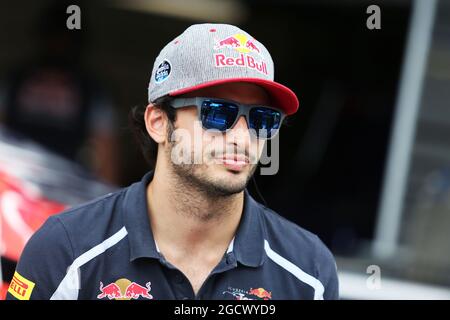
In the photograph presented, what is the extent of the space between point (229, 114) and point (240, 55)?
0.19 m

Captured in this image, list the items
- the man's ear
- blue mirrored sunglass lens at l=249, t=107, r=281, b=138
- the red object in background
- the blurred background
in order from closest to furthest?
1. blue mirrored sunglass lens at l=249, t=107, r=281, b=138
2. the man's ear
3. the red object in background
4. the blurred background

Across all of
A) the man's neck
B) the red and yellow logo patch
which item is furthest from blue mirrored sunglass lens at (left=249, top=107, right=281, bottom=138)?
the red and yellow logo patch

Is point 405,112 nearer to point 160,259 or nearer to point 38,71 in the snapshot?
point 38,71

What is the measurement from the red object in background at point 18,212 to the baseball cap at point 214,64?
1366 mm

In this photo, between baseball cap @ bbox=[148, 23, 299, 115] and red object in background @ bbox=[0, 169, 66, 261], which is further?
red object in background @ bbox=[0, 169, 66, 261]

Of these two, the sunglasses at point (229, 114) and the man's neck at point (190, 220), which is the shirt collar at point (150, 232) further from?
the sunglasses at point (229, 114)

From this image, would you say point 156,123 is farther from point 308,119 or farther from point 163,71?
point 308,119

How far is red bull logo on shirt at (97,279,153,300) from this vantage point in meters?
2.40

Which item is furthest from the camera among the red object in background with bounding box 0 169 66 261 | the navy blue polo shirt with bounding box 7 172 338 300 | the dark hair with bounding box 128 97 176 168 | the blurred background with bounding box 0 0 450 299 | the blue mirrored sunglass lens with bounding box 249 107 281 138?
the blurred background with bounding box 0 0 450 299

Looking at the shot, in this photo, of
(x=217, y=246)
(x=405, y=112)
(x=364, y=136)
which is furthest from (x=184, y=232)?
(x=364, y=136)

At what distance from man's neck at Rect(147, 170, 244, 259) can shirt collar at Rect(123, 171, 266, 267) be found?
5 cm

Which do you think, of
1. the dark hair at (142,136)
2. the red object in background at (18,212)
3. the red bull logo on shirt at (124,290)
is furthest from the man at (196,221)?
the red object in background at (18,212)

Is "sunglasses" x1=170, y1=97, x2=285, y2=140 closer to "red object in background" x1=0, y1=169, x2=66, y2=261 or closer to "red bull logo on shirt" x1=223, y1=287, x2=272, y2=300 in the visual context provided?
"red bull logo on shirt" x1=223, y1=287, x2=272, y2=300

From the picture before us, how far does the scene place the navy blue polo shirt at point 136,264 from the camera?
7.82 feet
